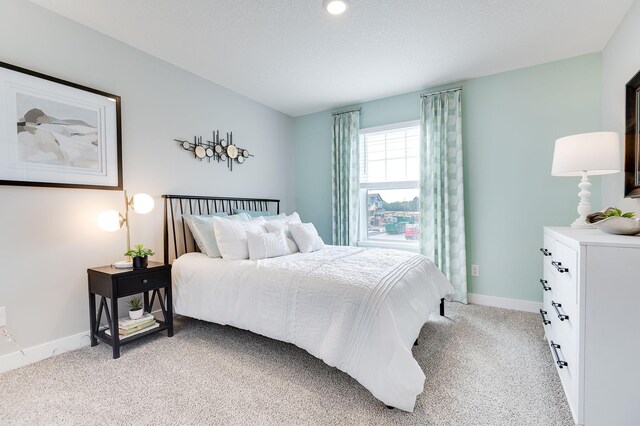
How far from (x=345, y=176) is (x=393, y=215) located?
85 cm

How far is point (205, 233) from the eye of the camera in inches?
108

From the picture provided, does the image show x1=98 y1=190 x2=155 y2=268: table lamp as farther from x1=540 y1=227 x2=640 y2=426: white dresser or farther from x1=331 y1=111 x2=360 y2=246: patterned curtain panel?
x1=540 y1=227 x2=640 y2=426: white dresser

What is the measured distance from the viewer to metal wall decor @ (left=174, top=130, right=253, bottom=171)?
312cm

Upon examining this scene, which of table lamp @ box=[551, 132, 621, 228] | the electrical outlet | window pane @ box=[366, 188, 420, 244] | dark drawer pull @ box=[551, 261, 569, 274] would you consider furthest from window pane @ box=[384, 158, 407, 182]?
dark drawer pull @ box=[551, 261, 569, 274]

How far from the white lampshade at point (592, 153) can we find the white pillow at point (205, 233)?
2.86 meters

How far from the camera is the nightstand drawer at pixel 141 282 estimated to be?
84.7 inches

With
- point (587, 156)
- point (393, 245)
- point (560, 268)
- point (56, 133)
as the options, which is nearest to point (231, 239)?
point (56, 133)

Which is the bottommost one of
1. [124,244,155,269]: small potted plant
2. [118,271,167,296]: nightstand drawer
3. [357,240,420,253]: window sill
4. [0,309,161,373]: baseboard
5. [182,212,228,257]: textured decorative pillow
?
[0,309,161,373]: baseboard

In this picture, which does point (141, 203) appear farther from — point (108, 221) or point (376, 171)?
point (376, 171)

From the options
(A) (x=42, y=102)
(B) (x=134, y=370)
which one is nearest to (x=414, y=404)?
(B) (x=134, y=370)

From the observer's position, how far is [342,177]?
406cm

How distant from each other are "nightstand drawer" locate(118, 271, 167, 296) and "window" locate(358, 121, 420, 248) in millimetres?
2539

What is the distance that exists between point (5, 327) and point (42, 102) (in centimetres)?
157

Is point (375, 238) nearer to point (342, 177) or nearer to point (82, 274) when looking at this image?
point (342, 177)
